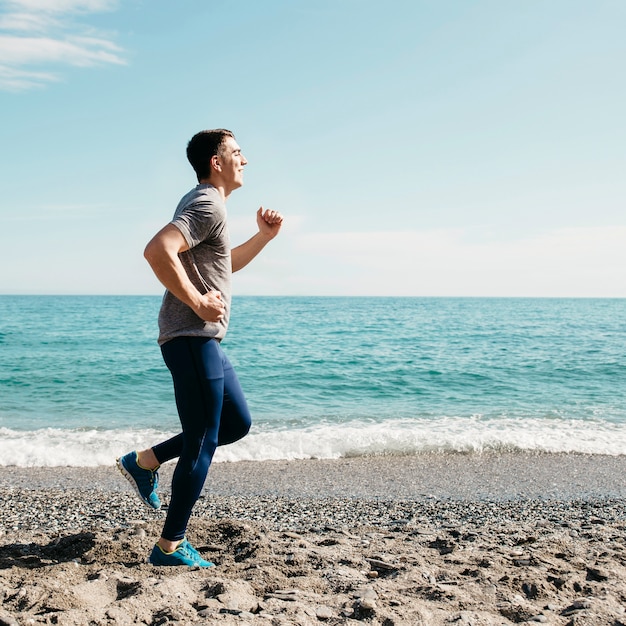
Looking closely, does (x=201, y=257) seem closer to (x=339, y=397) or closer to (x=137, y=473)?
(x=137, y=473)

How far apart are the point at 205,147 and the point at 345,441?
5802 millimetres

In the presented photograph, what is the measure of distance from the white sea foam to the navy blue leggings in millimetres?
4384

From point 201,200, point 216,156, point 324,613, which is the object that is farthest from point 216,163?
point 324,613

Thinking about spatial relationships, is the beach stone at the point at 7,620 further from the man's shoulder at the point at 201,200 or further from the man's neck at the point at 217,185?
the man's neck at the point at 217,185

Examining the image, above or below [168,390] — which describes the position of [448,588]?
above

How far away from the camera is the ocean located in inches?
323

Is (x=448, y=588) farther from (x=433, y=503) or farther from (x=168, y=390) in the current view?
(x=168, y=390)

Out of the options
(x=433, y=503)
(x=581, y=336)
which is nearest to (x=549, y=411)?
(x=433, y=503)

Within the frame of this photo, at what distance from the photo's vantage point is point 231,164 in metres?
3.14

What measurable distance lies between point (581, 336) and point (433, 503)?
2514cm

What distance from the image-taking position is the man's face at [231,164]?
3129mm

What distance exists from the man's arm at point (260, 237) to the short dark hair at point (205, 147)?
559mm

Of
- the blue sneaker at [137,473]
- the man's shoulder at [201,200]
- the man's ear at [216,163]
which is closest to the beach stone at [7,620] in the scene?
the blue sneaker at [137,473]

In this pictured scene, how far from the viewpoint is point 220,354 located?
3105 millimetres
